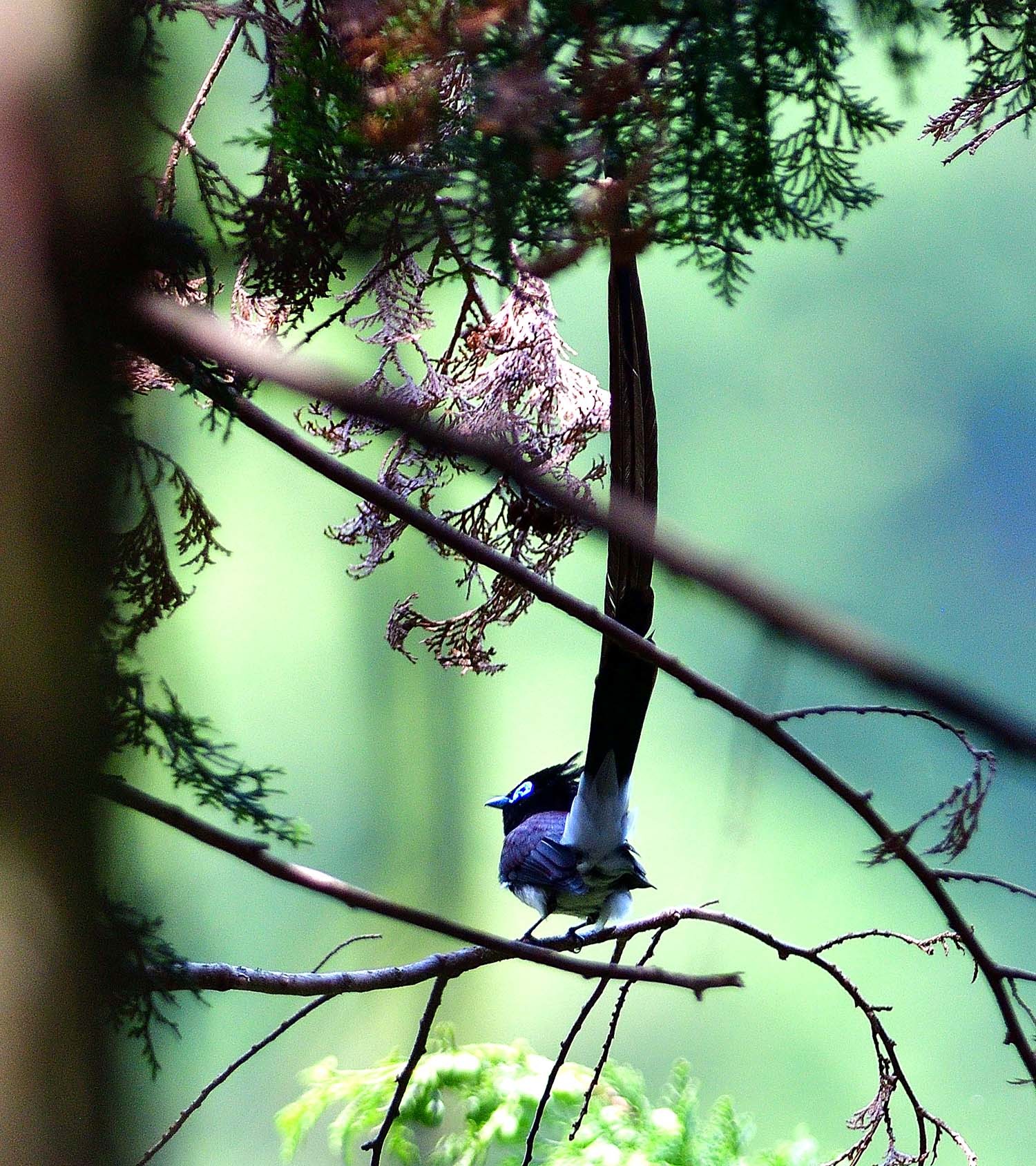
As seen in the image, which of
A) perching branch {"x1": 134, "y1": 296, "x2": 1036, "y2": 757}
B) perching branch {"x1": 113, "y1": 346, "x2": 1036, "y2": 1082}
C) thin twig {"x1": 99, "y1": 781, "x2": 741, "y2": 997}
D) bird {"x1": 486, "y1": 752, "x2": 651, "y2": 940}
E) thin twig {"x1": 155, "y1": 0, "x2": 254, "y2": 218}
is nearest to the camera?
perching branch {"x1": 134, "y1": 296, "x2": 1036, "y2": 757}

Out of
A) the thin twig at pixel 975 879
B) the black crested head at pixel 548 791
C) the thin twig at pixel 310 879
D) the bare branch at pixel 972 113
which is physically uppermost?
the bare branch at pixel 972 113

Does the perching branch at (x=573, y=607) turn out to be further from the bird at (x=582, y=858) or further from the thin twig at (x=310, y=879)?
the bird at (x=582, y=858)

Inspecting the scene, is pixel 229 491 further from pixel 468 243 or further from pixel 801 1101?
pixel 801 1101

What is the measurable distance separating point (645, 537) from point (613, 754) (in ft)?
2.78

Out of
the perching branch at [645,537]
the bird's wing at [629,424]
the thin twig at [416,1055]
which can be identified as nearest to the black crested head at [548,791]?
the thin twig at [416,1055]

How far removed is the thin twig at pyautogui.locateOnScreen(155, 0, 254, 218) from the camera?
2.72 ft

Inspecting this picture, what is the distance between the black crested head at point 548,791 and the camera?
158 centimetres

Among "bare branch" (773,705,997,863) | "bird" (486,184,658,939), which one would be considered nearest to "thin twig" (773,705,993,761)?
"bare branch" (773,705,997,863)

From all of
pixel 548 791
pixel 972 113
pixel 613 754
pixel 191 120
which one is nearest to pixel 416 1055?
pixel 613 754

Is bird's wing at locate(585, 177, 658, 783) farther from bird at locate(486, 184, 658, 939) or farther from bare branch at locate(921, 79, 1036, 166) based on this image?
bare branch at locate(921, 79, 1036, 166)

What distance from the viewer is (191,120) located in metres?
0.92

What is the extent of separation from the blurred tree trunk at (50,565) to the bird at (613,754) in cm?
20

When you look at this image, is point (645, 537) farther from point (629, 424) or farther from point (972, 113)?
point (972, 113)

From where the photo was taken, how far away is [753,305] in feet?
6.35
